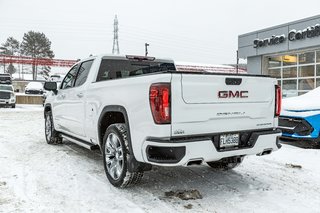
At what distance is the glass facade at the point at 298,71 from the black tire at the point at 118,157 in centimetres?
1459

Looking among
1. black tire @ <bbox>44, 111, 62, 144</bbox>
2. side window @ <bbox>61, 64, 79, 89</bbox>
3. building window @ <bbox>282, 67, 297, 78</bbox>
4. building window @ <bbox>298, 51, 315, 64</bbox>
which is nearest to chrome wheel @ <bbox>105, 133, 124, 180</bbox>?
side window @ <bbox>61, 64, 79, 89</bbox>

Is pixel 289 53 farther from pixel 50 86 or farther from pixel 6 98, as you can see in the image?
pixel 6 98

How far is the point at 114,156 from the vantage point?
449cm

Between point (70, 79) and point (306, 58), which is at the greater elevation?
point (306, 58)

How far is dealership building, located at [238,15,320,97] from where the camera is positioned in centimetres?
1659

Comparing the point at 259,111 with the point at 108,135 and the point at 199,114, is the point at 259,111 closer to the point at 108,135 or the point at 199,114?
the point at 199,114

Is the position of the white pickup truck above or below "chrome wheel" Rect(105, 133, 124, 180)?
above

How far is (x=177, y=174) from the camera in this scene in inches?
201

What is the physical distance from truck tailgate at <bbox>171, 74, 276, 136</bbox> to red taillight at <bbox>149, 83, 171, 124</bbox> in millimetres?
60

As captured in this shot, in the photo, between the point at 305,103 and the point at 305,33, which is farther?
the point at 305,33

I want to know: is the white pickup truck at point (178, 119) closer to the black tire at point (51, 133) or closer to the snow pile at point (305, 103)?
the black tire at point (51, 133)

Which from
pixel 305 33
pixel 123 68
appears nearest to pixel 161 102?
pixel 123 68

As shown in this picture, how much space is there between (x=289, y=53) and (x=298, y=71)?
129 cm

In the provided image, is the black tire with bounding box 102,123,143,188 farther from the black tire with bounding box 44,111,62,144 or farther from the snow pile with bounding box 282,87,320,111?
the snow pile with bounding box 282,87,320,111
